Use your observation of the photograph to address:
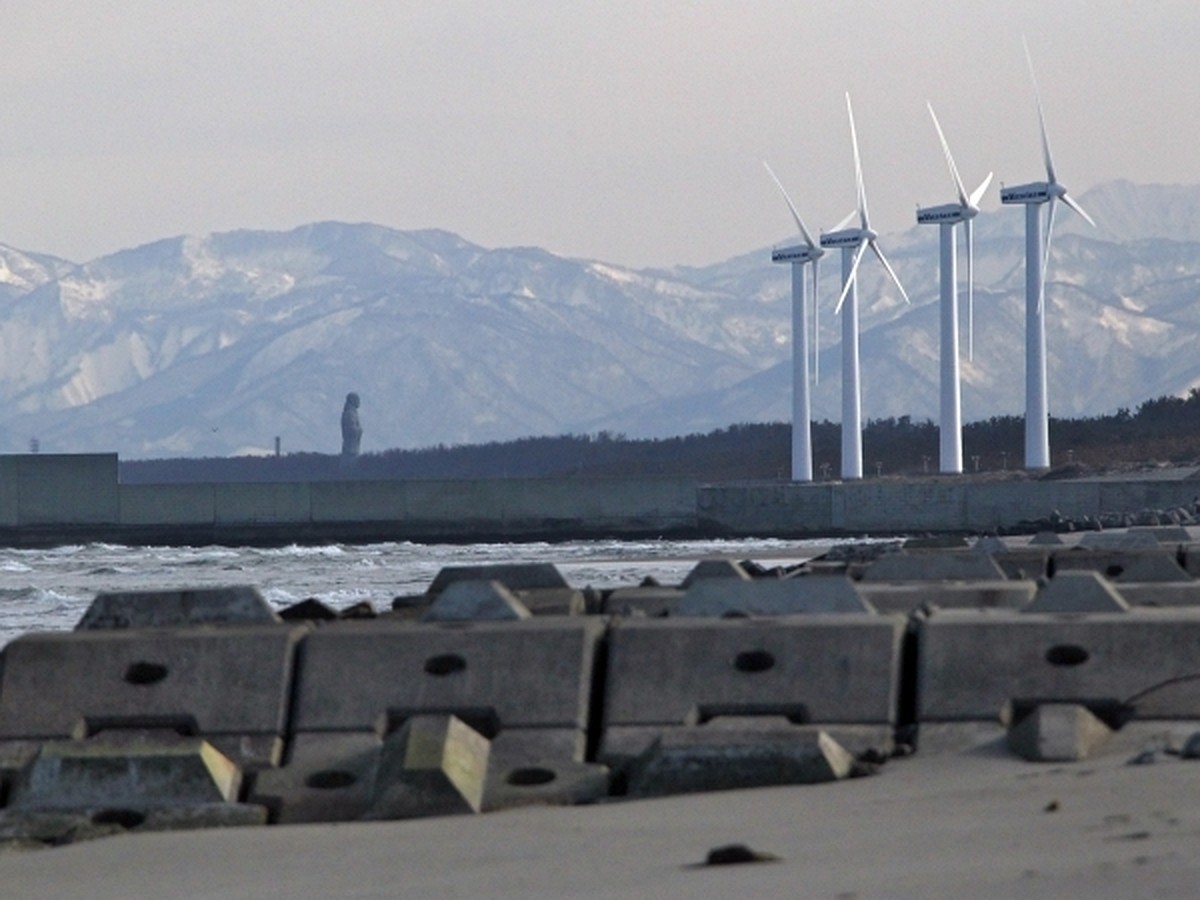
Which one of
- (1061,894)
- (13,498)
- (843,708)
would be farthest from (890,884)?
(13,498)

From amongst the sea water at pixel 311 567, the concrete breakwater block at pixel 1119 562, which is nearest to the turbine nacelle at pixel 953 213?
the sea water at pixel 311 567

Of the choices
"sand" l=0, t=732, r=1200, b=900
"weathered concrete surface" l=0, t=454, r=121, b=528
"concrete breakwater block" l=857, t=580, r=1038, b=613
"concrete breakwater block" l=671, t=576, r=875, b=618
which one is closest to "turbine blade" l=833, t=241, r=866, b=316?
"weathered concrete surface" l=0, t=454, r=121, b=528

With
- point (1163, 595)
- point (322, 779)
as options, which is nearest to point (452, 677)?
point (322, 779)

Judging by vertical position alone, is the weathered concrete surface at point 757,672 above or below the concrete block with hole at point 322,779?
above

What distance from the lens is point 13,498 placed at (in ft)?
239

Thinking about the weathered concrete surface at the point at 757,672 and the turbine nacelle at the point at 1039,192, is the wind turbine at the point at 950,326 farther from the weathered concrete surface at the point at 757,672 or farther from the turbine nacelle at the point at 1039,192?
the weathered concrete surface at the point at 757,672

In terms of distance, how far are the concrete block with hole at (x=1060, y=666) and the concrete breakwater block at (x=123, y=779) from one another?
8.00ft

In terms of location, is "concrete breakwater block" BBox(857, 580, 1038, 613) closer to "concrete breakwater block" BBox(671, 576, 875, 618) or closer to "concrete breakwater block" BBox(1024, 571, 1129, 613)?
Answer: "concrete breakwater block" BBox(671, 576, 875, 618)

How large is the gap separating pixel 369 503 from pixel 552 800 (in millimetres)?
68527

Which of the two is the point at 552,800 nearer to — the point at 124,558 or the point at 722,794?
the point at 722,794

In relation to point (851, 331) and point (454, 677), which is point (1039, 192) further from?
point (454, 677)

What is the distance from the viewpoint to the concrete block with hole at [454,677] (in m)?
8.66

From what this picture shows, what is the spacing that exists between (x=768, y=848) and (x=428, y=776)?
1.63 metres

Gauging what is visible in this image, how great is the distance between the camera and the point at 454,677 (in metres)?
8.80
